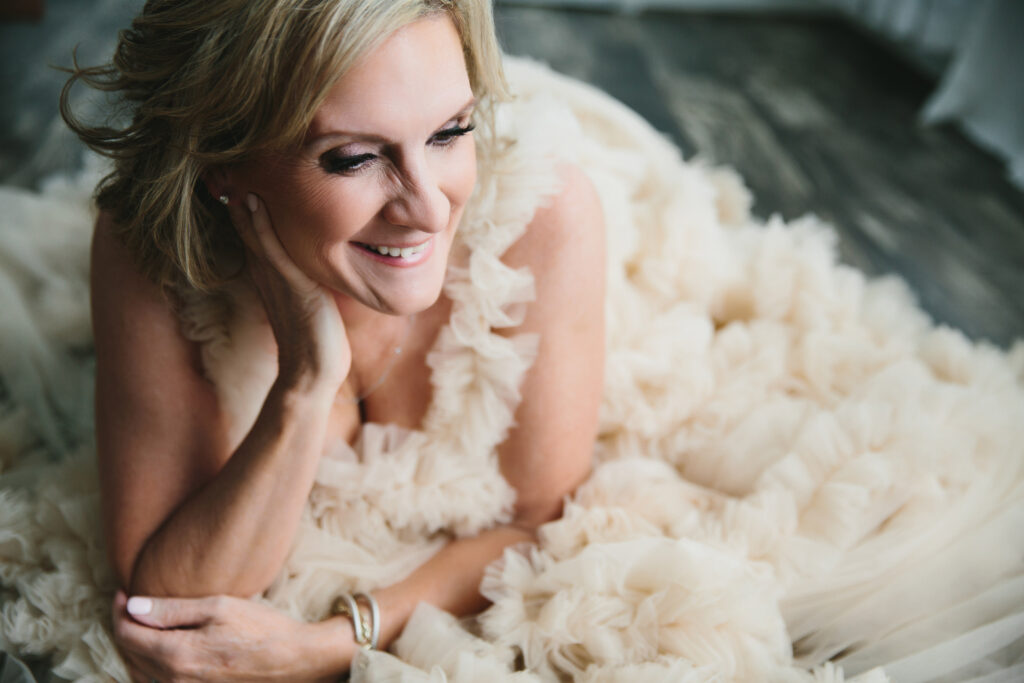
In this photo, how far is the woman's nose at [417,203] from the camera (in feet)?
3.52

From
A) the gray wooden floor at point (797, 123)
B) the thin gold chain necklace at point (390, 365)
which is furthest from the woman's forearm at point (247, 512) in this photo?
the gray wooden floor at point (797, 123)

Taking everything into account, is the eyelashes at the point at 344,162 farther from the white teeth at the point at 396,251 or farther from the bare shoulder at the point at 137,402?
the bare shoulder at the point at 137,402

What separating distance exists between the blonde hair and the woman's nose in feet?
0.45

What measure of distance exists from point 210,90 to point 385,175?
225 millimetres

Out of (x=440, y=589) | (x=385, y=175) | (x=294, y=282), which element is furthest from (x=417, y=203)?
(x=440, y=589)

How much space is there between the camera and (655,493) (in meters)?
1.46

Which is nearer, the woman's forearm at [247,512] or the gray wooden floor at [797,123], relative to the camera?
the woman's forearm at [247,512]

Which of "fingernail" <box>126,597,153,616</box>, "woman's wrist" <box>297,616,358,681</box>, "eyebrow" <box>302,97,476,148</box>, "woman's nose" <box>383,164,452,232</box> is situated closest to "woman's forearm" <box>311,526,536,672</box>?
"woman's wrist" <box>297,616,358,681</box>

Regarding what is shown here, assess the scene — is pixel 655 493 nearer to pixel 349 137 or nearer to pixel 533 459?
pixel 533 459

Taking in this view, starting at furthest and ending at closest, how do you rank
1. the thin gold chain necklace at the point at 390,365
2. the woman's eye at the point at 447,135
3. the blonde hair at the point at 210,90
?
the thin gold chain necklace at the point at 390,365 < the woman's eye at the point at 447,135 < the blonde hair at the point at 210,90

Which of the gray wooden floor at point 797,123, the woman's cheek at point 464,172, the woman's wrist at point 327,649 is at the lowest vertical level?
the gray wooden floor at point 797,123

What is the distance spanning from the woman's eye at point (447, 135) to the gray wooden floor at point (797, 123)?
1.97 m

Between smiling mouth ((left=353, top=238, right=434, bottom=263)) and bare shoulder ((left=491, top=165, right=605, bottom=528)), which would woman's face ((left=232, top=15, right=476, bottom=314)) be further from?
bare shoulder ((left=491, top=165, right=605, bottom=528))

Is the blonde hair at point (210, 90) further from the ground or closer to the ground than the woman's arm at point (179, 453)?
further from the ground
